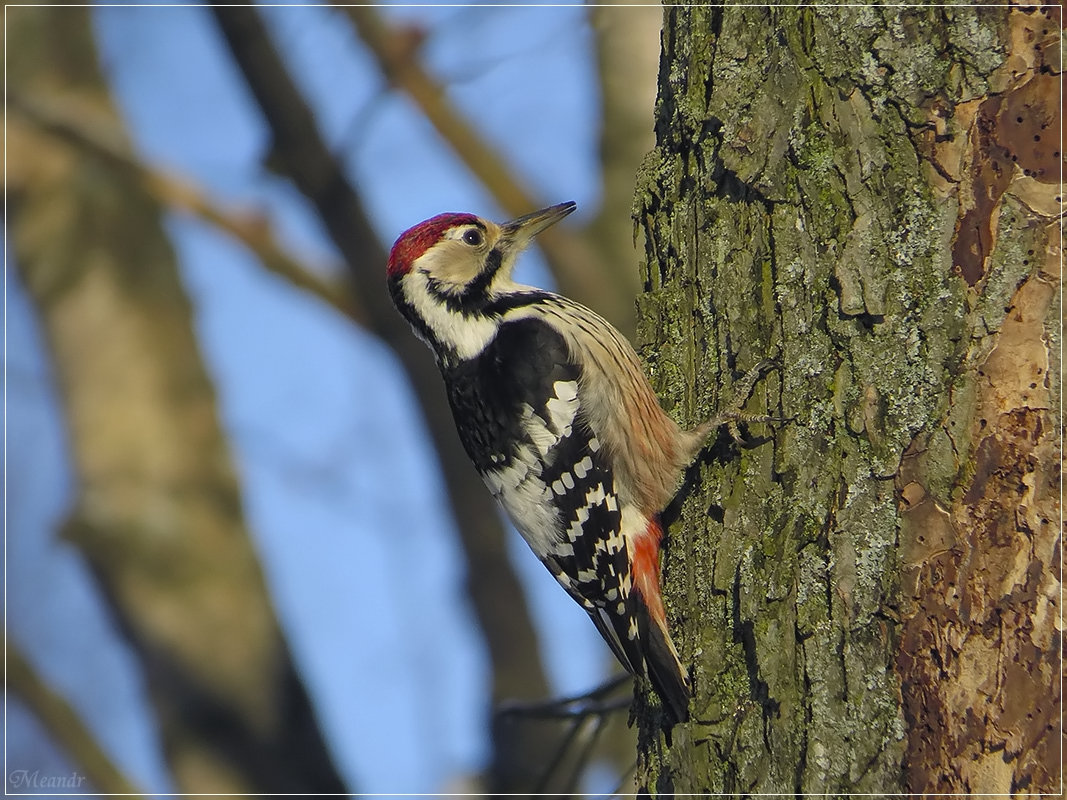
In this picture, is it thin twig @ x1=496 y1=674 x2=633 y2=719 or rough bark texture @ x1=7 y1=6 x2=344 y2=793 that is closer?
thin twig @ x1=496 y1=674 x2=633 y2=719

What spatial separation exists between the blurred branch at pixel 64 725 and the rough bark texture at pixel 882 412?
12.0ft

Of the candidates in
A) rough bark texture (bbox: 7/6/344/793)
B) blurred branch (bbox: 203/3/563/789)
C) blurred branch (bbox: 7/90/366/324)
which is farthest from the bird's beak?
rough bark texture (bbox: 7/6/344/793)

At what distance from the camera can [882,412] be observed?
242 cm

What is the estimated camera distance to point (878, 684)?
7.52ft

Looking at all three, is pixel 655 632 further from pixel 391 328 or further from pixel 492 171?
pixel 492 171

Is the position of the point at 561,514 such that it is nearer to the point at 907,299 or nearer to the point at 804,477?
the point at 804,477

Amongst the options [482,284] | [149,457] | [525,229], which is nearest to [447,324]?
[482,284]

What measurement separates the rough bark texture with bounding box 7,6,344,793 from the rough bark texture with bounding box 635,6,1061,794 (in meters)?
2.75

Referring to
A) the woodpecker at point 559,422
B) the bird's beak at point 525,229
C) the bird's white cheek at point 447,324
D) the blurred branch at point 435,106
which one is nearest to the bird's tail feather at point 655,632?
the woodpecker at point 559,422

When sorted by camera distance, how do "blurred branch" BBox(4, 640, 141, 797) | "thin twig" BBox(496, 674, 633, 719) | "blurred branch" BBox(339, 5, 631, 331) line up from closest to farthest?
"thin twig" BBox(496, 674, 633, 719)
"blurred branch" BBox(4, 640, 141, 797)
"blurred branch" BBox(339, 5, 631, 331)

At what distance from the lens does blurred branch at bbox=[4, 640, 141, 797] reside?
5426 mm

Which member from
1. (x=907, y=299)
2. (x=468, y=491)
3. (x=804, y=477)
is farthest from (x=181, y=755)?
(x=907, y=299)

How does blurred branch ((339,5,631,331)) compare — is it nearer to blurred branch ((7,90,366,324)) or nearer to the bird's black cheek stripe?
blurred branch ((7,90,366,324))

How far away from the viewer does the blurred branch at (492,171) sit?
6.09m
